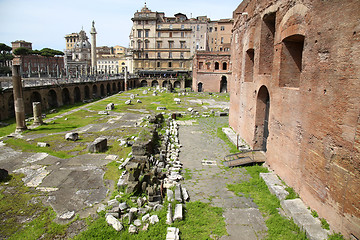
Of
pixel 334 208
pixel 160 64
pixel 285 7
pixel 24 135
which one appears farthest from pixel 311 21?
pixel 160 64

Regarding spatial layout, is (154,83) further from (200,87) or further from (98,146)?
(98,146)

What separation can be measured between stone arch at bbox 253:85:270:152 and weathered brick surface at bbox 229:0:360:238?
765mm

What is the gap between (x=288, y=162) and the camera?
27.4 ft

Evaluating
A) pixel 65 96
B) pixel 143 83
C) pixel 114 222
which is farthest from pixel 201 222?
pixel 143 83

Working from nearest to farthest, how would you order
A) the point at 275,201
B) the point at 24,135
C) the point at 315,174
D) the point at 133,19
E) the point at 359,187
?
the point at 359,187
the point at 315,174
the point at 275,201
the point at 24,135
the point at 133,19

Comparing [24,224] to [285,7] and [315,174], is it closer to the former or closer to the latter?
[315,174]

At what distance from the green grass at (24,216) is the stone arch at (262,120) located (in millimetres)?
8695

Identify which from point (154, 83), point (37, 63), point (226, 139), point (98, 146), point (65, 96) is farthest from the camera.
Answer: point (37, 63)

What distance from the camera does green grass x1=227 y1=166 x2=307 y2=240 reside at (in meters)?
6.16

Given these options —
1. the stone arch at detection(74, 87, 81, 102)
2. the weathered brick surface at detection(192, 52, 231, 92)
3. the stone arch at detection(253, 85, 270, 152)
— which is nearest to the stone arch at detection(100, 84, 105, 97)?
the stone arch at detection(74, 87, 81, 102)

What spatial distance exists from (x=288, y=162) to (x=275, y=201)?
151cm

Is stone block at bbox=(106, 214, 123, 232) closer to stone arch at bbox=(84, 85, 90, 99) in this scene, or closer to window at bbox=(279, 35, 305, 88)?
window at bbox=(279, 35, 305, 88)

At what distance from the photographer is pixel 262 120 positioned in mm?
11672

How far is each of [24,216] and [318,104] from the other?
8927 mm
